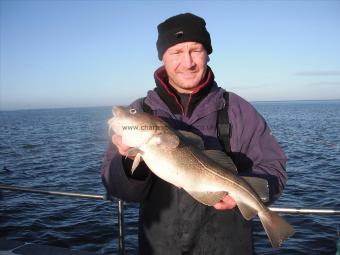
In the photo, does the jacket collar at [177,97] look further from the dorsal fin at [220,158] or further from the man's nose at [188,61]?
the dorsal fin at [220,158]

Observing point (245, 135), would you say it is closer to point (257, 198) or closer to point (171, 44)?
point (257, 198)

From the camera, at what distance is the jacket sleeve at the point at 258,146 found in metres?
3.90

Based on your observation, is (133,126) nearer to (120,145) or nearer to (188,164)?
(120,145)

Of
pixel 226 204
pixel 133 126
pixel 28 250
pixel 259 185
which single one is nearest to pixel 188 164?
pixel 226 204

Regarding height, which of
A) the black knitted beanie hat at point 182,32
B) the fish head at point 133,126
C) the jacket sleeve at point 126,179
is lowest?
the jacket sleeve at point 126,179

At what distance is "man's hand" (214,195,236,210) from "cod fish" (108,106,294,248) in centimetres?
4

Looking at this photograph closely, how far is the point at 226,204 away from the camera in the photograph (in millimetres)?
3658

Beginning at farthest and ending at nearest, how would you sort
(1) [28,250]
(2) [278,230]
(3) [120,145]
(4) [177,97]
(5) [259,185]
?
1. (1) [28,250]
2. (4) [177,97]
3. (5) [259,185]
4. (2) [278,230]
5. (3) [120,145]

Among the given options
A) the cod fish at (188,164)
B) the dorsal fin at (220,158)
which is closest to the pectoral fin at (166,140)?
the cod fish at (188,164)

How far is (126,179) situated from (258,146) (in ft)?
5.05

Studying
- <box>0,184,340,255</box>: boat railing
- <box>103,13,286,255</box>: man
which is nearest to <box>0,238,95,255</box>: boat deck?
<box>0,184,340,255</box>: boat railing

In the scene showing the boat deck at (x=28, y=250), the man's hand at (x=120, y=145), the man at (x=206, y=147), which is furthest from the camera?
the boat deck at (x=28, y=250)

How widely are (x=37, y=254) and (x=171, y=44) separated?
370 centimetres

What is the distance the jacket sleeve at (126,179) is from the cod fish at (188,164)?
16 cm
